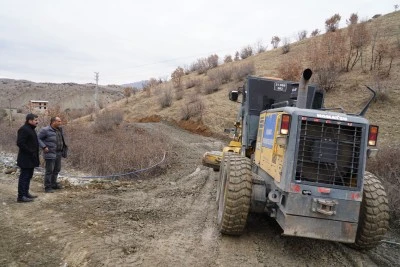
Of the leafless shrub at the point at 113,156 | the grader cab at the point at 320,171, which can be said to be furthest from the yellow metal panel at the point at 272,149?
the leafless shrub at the point at 113,156

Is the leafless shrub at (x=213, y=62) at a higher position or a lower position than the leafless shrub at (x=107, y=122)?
higher

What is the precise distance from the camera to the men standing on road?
7582mm

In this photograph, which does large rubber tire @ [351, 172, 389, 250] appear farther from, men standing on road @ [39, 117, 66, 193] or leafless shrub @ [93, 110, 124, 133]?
leafless shrub @ [93, 110, 124, 133]

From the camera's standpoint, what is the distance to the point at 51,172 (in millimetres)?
7734

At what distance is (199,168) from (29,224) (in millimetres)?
6293

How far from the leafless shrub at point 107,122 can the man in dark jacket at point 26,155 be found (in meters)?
10.4

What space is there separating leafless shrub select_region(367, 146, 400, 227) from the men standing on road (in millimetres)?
7230

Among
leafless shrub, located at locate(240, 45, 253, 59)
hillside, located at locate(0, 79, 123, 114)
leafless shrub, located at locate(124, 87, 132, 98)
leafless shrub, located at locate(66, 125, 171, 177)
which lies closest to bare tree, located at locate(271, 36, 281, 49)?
leafless shrub, located at locate(240, 45, 253, 59)

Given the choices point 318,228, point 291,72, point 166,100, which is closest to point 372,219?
point 318,228

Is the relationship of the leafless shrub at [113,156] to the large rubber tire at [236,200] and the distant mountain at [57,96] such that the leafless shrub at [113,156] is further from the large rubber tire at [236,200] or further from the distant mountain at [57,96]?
the distant mountain at [57,96]

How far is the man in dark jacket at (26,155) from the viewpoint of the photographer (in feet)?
22.5

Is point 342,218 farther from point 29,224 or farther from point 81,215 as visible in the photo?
point 29,224

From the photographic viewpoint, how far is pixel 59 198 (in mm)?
7246

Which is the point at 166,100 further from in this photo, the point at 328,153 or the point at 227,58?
the point at 328,153
